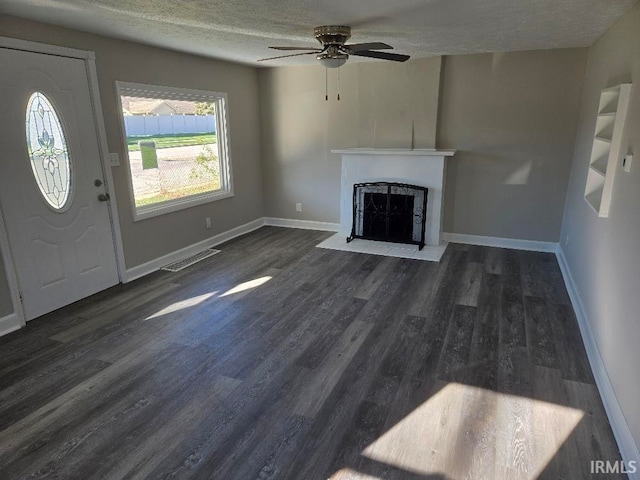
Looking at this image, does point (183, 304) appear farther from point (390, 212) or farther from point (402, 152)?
point (402, 152)

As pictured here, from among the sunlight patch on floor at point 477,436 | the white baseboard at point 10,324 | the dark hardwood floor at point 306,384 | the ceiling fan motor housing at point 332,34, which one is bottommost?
the sunlight patch on floor at point 477,436

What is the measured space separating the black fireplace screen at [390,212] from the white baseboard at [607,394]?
2007 mm

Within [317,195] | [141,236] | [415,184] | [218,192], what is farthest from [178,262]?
[415,184]

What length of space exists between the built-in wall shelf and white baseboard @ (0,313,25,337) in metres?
4.32

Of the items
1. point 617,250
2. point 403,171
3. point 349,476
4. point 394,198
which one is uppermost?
point 403,171

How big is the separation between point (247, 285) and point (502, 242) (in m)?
3.22

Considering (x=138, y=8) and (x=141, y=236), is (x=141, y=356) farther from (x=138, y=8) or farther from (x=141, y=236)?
(x=138, y=8)

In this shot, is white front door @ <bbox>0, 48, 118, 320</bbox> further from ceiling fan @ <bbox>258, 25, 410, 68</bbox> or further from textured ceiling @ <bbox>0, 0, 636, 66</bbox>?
ceiling fan @ <bbox>258, 25, 410, 68</bbox>

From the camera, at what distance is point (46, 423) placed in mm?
2139

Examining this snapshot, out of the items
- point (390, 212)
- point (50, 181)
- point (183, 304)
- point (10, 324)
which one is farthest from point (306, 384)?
point (390, 212)

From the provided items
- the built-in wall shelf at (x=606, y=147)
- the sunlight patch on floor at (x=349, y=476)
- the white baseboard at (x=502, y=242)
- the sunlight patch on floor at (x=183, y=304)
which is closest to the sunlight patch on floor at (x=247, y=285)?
the sunlight patch on floor at (x=183, y=304)

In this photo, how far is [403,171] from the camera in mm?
5145

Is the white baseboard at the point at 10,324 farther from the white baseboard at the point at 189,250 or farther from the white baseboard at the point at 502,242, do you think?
the white baseboard at the point at 502,242

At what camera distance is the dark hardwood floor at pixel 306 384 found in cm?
190
